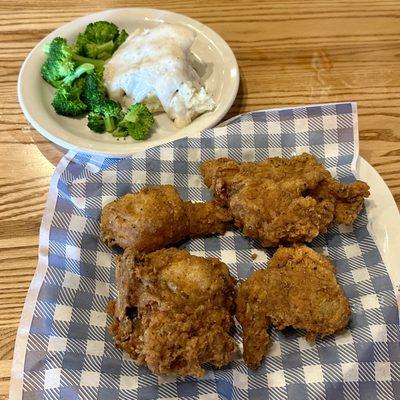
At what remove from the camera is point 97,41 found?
3.13 m

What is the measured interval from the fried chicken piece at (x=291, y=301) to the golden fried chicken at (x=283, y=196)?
139 mm

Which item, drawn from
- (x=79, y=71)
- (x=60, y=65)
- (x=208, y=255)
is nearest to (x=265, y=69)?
(x=79, y=71)

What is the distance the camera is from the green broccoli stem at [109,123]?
9.28ft

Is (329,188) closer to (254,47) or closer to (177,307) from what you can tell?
(177,307)

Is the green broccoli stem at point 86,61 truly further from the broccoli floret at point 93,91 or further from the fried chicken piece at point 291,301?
the fried chicken piece at point 291,301

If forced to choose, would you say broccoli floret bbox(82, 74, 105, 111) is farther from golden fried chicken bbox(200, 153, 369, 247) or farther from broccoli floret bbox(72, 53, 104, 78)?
golden fried chicken bbox(200, 153, 369, 247)

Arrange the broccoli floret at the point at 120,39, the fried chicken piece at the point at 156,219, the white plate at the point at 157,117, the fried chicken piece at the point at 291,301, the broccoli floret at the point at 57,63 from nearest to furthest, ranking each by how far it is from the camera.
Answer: the fried chicken piece at the point at 291,301, the fried chicken piece at the point at 156,219, the white plate at the point at 157,117, the broccoli floret at the point at 57,63, the broccoli floret at the point at 120,39

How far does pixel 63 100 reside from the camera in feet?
9.28

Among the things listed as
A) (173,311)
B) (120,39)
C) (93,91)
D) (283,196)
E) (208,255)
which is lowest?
(208,255)

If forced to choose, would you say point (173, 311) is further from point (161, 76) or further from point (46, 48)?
point (46, 48)

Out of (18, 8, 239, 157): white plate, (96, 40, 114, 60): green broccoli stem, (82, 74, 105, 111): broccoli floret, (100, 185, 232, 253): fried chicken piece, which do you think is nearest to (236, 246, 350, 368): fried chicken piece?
(100, 185, 232, 253): fried chicken piece

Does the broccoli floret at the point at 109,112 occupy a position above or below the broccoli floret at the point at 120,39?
below

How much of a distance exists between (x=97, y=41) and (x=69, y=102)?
1.74 ft

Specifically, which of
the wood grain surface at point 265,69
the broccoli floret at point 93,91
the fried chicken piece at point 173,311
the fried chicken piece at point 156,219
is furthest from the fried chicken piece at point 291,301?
the broccoli floret at point 93,91
